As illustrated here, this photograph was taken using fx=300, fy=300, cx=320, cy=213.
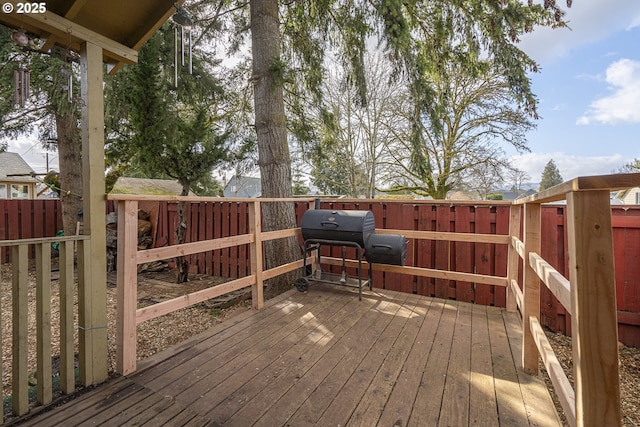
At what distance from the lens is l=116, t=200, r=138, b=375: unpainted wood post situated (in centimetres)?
194

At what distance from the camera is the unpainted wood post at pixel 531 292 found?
2.00m

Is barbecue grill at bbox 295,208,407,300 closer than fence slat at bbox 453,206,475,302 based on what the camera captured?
Yes

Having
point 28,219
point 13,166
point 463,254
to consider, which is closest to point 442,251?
point 463,254

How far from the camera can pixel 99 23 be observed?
199 cm

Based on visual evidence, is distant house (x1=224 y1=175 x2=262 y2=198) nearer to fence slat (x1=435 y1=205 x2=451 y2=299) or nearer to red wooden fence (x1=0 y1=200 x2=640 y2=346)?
red wooden fence (x1=0 y1=200 x2=640 y2=346)

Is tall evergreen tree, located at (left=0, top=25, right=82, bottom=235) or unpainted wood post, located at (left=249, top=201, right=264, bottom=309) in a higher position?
tall evergreen tree, located at (left=0, top=25, right=82, bottom=235)

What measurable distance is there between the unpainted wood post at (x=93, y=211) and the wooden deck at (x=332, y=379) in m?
0.26

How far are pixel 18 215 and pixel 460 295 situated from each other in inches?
374

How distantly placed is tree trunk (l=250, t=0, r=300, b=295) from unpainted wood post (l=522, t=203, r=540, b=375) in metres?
2.81

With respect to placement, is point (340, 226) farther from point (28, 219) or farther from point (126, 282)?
point (28, 219)

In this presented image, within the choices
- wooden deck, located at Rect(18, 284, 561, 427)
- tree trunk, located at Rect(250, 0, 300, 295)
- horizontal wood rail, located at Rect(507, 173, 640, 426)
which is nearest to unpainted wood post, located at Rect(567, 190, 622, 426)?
horizontal wood rail, located at Rect(507, 173, 640, 426)

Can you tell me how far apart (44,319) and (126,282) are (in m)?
0.43

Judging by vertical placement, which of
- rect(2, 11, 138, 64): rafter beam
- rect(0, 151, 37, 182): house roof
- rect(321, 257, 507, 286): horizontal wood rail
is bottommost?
rect(321, 257, 507, 286): horizontal wood rail

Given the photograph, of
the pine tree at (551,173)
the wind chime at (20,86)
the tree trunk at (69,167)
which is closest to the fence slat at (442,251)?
the wind chime at (20,86)
